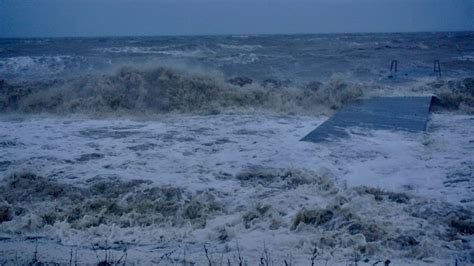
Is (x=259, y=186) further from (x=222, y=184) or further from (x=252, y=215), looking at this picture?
(x=252, y=215)

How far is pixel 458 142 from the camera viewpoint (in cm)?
738

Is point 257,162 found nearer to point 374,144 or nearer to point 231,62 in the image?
point 374,144

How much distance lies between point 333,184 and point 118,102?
8.50 m

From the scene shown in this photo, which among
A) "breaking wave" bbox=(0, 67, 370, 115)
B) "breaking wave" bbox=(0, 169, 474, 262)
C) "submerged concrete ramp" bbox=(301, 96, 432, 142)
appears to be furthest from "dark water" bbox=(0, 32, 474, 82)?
"breaking wave" bbox=(0, 169, 474, 262)

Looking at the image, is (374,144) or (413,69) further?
(413,69)

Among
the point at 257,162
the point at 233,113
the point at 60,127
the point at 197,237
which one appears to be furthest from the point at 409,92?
the point at 197,237

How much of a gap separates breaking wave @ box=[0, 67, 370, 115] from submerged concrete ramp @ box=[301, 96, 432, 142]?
144cm

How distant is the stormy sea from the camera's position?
3.65 m

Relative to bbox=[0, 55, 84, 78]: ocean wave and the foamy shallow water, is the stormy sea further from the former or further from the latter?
bbox=[0, 55, 84, 78]: ocean wave

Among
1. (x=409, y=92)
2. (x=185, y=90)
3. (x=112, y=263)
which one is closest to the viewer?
(x=112, y=263)

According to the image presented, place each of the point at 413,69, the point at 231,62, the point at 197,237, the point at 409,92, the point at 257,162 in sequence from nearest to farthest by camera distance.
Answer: the point at 197,237
the point at 257,162
the point at 409,92
the point at 413,69
the point at 231,62

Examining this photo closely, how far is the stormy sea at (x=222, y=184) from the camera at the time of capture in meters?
3.65

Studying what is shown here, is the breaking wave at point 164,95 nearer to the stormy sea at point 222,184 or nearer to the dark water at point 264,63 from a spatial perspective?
the stormy sea at point 222,184

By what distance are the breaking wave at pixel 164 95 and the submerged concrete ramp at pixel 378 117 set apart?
4.72ft
